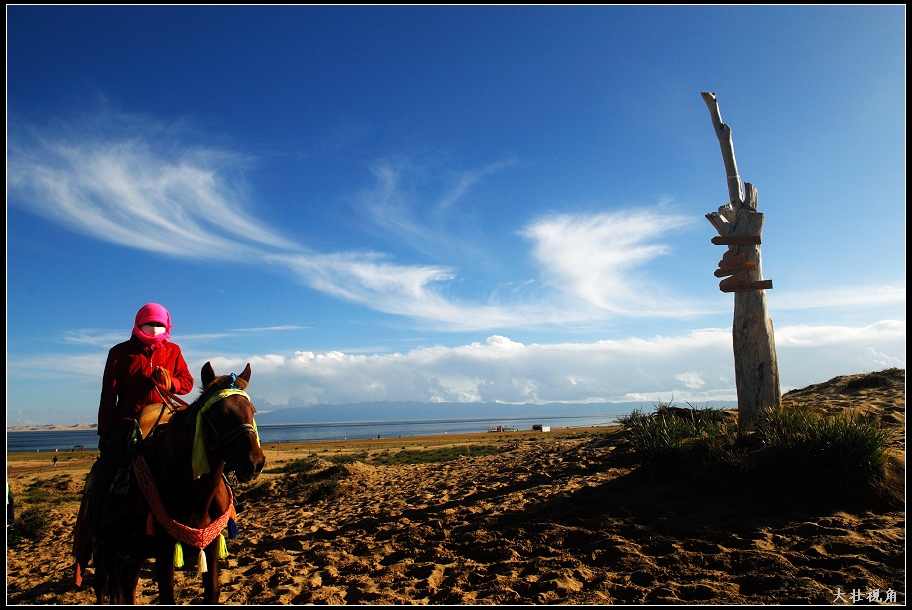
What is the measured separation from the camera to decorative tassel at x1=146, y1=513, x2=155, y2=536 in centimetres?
365

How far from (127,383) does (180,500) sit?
1.24m

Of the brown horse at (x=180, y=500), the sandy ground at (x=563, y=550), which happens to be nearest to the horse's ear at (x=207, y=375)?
the brown horse at (x=180, y=500)

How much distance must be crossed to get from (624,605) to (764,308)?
709cm

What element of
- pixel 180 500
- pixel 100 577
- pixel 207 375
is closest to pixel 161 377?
pixel 207 375

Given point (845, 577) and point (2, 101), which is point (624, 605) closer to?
point (845, 577)

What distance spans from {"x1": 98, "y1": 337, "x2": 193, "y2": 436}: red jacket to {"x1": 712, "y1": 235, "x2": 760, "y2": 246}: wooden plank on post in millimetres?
9306

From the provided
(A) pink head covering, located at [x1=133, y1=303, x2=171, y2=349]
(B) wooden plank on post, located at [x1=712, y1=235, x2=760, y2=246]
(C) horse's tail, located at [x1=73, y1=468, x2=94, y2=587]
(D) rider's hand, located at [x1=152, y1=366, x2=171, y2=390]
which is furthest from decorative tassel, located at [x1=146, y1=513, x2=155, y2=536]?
(B) wooden plank on post, located at [x1=712, y1=235, x2=760, y2=246]

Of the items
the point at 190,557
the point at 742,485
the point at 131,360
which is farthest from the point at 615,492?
the point at 131,360

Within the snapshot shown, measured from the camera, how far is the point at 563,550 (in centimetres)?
580

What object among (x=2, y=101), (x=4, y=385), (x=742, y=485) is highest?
(x=2, y=101)

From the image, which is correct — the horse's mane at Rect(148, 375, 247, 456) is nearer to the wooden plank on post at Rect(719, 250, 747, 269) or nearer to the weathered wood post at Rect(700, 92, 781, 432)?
the weathered wood post at Rect(700, 92, 781, 432)

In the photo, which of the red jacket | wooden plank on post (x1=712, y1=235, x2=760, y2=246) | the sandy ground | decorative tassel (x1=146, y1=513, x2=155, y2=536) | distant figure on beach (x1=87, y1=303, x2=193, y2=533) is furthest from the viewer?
wooden plank on post (x1=712, y1=235, x2=760, y2=246)

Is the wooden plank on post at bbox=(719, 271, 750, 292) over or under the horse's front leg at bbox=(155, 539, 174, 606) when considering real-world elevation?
over

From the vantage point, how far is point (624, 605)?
420cm
